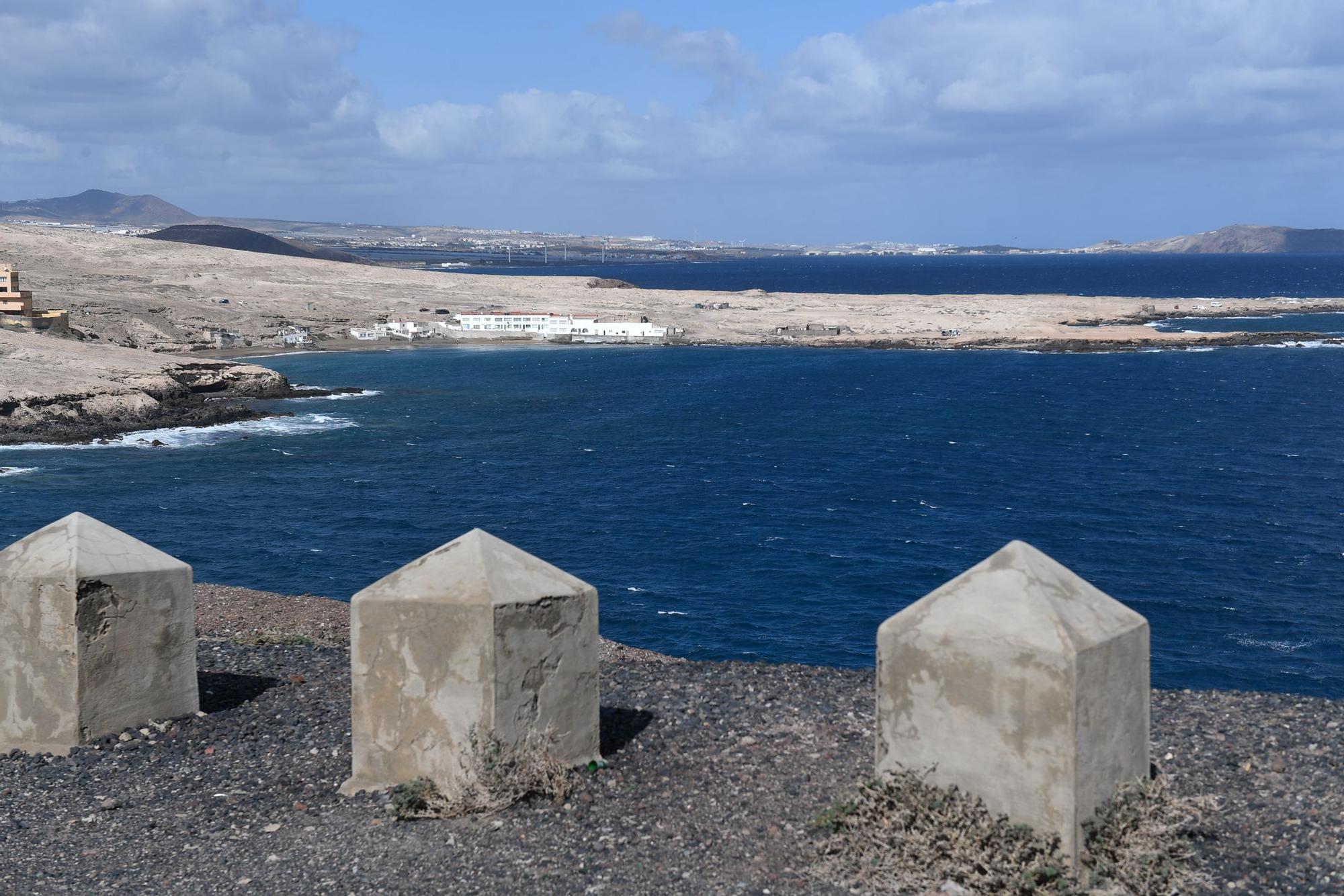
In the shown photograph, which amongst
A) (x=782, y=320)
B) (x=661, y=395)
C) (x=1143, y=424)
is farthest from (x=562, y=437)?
(x=782, y=320)

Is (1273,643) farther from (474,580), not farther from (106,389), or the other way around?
(106,389)

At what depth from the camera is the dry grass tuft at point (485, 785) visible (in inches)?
413

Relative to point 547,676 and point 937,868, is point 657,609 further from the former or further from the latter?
point 937,868

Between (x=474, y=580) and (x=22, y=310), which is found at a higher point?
(x=22, y=310)

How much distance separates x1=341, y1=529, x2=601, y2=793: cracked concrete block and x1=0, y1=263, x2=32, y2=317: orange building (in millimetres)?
73385

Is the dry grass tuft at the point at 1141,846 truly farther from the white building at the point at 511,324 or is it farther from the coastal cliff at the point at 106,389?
the white building at the point at 511,324

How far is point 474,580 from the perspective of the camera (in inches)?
424

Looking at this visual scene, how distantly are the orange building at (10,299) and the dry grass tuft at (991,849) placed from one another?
76.8 metres

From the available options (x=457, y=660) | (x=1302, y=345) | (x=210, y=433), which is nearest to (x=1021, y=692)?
(x=457, y=660)

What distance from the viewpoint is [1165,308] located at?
382 feet

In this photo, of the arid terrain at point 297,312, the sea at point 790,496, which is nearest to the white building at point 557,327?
the arid terrain at point 297,312

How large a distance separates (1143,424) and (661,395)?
23.8 m

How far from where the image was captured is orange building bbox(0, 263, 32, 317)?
75.8 meters

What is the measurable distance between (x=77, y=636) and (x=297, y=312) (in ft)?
309
